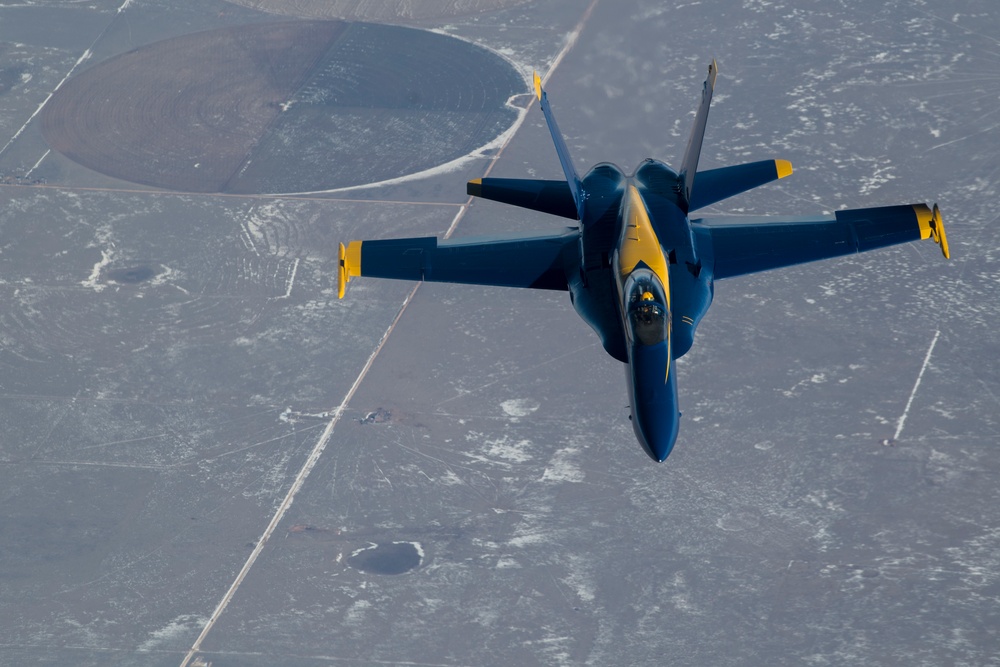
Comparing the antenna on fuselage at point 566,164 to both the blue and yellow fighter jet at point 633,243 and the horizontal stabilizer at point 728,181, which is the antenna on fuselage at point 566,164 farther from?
the horizontal stabilizer at point 728,181

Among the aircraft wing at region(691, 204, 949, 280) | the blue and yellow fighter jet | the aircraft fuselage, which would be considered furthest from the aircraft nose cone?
the aircraft wing at region(691, 204, 949, 280)

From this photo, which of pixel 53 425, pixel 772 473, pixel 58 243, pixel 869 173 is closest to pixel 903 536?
pixel 772 473

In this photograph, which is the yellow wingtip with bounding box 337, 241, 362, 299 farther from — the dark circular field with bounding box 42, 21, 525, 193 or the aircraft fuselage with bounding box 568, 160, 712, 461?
the dark circular field with bounding box 42, 21, 525, 193

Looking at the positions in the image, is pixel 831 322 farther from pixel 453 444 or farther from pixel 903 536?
pixel 453 444

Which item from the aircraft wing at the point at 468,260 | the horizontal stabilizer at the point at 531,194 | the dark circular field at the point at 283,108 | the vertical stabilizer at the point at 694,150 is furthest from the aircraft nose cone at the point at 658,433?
the dark circular field at the point at 283,108

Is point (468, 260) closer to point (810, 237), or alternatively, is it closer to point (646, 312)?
point (646, 312)

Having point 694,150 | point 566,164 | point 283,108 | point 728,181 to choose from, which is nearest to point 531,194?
point 566,164

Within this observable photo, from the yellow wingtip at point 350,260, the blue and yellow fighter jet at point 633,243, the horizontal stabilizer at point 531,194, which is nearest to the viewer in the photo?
the blue and yellow fighter jet at point 633,243
